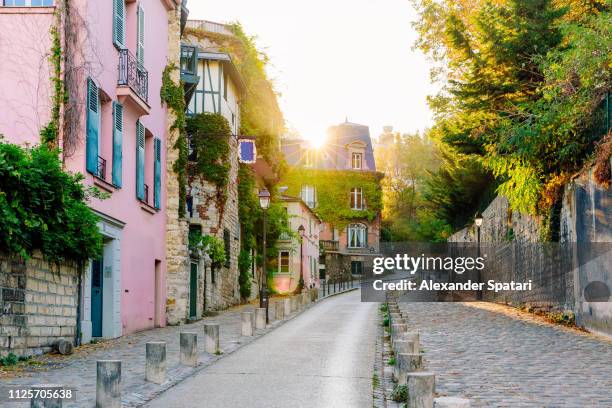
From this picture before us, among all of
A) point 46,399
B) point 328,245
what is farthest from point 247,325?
point 328,245

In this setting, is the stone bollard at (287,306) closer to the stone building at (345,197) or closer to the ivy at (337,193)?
the stone building at (345,197)

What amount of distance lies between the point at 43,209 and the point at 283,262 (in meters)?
33.0

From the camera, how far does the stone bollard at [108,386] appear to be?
8.44 metres

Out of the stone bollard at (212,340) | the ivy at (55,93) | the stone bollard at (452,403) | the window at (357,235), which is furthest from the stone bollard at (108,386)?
the window at (357,235)

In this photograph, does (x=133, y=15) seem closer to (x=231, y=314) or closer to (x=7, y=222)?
(x=7, y=222)

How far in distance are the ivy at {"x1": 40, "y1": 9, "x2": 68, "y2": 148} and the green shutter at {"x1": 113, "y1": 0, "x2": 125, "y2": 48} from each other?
2.53 meters

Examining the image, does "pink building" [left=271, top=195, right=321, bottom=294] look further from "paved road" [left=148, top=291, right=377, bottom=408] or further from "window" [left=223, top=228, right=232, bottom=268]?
"paved road" [left=148, top=291, right=377, bottom=408]

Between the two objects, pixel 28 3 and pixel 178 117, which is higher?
pixel 28 3

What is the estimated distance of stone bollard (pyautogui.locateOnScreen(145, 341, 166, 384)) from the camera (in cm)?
1053

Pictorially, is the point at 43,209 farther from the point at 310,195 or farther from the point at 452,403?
the point at 310,195

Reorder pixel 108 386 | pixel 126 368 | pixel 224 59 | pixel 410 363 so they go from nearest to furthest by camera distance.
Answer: pixel 108 386
pixel 410 363
pixel 126 368
pixel 224 59

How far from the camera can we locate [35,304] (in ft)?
42.9

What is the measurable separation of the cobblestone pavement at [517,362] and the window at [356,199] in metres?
42.8

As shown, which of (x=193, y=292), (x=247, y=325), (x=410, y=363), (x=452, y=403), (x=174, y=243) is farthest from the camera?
(x=193, y=292)
